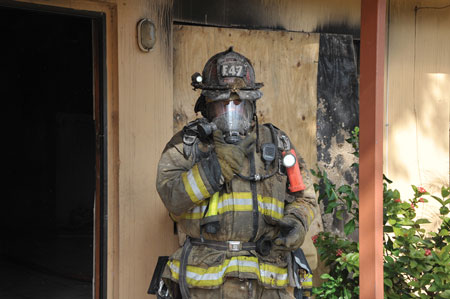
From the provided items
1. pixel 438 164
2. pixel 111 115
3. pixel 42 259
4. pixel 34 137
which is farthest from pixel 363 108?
pixel 34 137

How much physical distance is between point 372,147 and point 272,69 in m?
1.89

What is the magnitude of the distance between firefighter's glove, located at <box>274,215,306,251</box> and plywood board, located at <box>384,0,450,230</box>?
7.43 ft

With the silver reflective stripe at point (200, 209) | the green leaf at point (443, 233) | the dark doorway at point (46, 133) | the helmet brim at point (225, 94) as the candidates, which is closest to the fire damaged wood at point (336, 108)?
the green leaf at point (443, 233)

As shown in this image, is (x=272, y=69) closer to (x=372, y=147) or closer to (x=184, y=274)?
(x=372, y=147)

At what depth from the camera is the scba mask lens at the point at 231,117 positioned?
3.51 metres

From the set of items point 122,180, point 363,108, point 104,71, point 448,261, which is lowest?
point 448,261

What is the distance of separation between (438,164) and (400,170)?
429 millimetres

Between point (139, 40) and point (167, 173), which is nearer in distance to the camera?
point (167, 173)

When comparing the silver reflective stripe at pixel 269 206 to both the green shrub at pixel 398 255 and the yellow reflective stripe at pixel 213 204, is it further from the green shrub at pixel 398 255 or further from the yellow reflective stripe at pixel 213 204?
the green shrub at pixel 398 255

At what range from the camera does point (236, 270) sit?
3.45 meters

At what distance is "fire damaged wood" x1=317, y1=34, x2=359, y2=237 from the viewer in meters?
5.26

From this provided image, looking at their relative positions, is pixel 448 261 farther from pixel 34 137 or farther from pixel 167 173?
pixel 34 137

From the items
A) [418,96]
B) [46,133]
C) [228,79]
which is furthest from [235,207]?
[46,133]

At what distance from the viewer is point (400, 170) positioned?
5.54 metres
